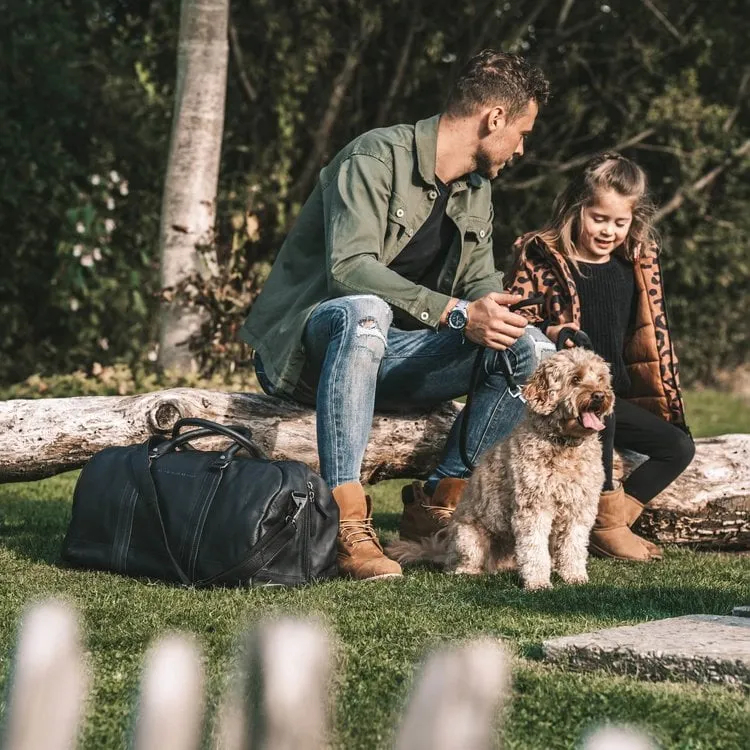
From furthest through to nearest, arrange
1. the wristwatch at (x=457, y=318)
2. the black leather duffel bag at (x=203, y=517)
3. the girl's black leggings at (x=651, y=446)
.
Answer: the girl's black leggings at (x=651, y=446) < the wristwatch at (x=457, y=318) < the black leather duffel bag at (x=203, y=517)

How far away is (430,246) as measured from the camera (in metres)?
5.29

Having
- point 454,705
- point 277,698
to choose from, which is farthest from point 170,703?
point 454,705

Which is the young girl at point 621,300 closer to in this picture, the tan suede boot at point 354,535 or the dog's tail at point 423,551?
the dog's tail at point 423,551

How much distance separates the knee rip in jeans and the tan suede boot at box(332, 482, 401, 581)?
0.55 m

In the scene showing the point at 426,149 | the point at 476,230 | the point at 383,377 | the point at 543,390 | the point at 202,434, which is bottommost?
the point at 202,434

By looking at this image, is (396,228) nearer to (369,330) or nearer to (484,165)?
(484,165)

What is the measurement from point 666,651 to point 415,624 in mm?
871

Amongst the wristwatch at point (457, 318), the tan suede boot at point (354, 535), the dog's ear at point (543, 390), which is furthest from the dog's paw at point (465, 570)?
the wristwatch at point (457, 318)

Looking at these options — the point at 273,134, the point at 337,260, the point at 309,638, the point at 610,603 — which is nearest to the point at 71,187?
the point at 273,134

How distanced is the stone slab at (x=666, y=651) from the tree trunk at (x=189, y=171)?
20.8 feet

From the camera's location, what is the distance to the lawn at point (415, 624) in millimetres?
2791

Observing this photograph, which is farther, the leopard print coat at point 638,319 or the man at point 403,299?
the leopard print coat at point 638,319

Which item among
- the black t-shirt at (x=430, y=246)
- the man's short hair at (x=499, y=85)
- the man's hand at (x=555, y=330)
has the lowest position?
the man's hand at (x=555, y=330)

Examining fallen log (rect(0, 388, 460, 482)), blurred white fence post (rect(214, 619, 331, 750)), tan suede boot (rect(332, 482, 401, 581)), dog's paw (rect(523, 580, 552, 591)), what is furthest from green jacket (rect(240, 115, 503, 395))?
blurred white fence post (rect(214, 619, 331, 750))
